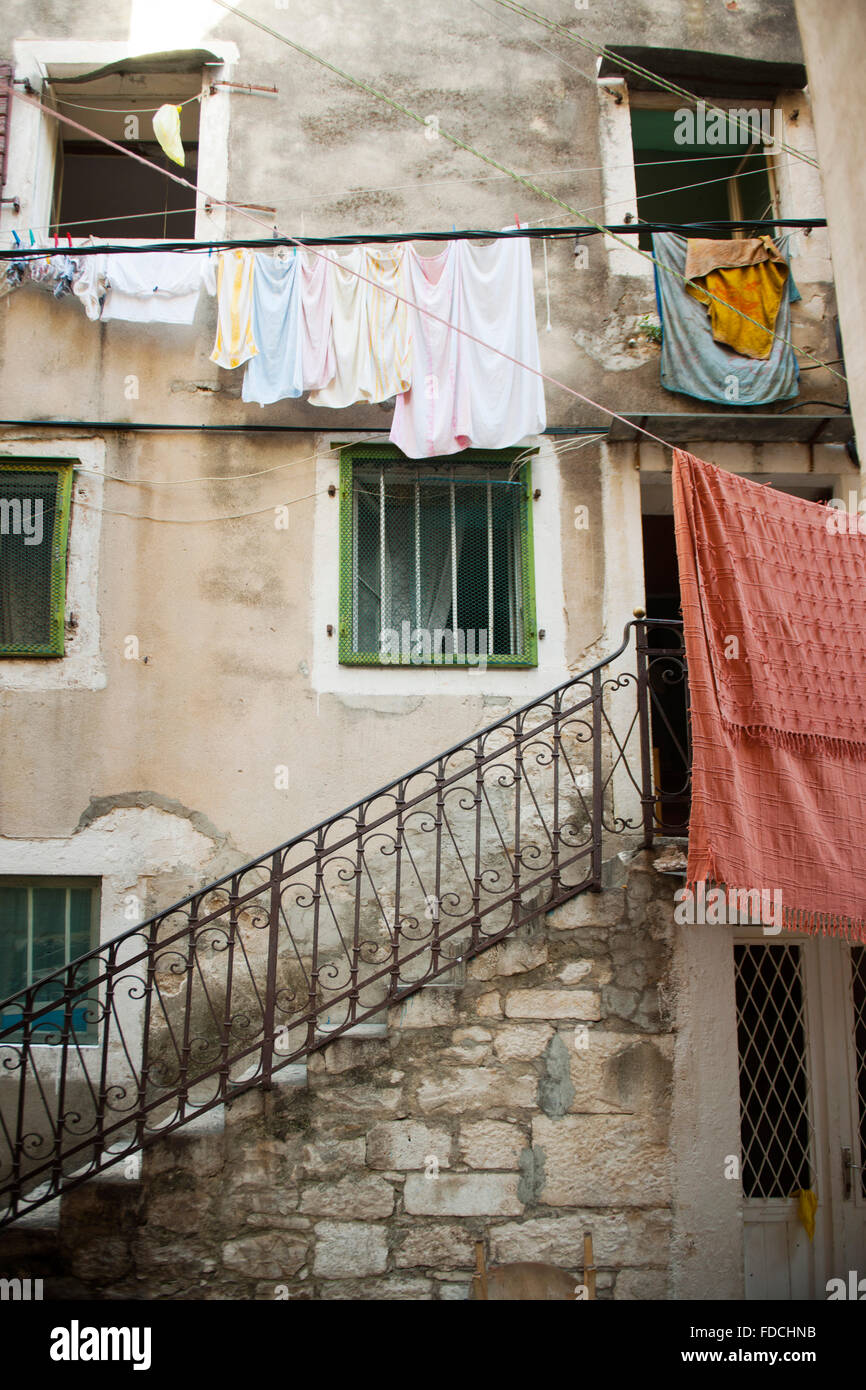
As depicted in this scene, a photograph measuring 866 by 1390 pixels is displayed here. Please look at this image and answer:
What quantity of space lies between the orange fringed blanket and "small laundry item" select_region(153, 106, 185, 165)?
4.41 m

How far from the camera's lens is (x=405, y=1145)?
19.3ft

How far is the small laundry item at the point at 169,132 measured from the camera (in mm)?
8039

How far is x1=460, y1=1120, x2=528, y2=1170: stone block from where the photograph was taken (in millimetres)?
5922

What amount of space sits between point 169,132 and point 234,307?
144 centimetres

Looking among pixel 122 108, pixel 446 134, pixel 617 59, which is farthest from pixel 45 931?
pixel 617 59

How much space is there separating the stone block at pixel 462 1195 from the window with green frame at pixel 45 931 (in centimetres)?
262

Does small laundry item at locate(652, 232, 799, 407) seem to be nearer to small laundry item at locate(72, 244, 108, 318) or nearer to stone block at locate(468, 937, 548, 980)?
small laundry item at locate(72, 244, 108, 318)

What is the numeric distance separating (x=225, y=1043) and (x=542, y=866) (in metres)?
2.27

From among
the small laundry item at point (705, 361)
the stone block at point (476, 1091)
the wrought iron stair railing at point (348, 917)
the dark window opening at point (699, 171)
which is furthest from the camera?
the dark window opening at point (699, 171)

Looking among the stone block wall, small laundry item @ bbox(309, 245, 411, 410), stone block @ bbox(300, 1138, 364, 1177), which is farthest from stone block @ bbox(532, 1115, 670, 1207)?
small laundry item @ bbox(309, 245, 411, 410)

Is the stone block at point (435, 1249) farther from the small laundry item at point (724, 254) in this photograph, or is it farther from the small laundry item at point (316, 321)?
Answer: the small laundry item at point (724, 254)

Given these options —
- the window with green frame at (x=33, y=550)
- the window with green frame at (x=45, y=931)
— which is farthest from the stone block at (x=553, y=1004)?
the window with green frame at (x=33, y=550)
